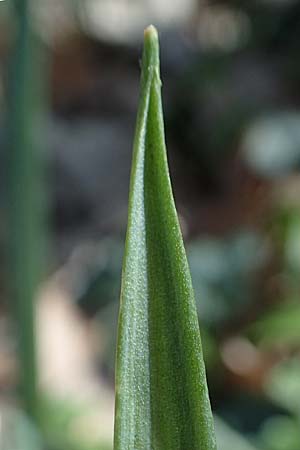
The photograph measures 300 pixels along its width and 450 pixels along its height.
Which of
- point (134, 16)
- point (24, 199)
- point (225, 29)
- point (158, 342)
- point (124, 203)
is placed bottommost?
point (158, 342)

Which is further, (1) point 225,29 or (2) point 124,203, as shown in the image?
(1) point 225,29

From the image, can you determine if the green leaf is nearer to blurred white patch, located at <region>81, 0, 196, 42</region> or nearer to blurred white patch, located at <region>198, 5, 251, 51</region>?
blurred white patch, located at <region>198, 5, 251, 51</region>

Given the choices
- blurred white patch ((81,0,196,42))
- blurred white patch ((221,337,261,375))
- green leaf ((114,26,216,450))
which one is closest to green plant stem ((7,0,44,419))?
blurred white patch ((221,337,261,375))

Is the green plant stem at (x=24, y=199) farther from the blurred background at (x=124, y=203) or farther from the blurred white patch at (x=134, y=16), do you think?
the blurred white patch at (x=134, y=16)

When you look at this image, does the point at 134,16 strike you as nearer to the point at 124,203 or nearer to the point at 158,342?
the point at 124,203

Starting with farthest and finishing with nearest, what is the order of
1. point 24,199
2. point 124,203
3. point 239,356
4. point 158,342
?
point 124,203
point 239,356
point 24,199
point 158,342

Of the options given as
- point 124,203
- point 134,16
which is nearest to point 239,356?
point 124,203
